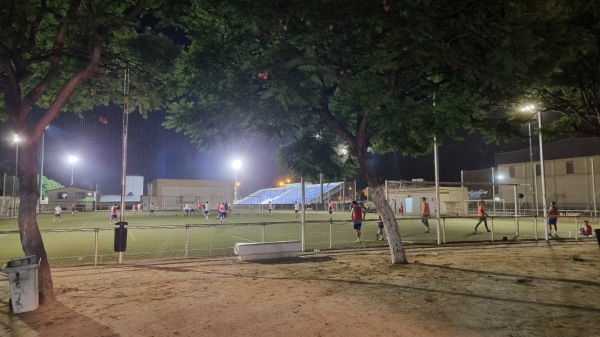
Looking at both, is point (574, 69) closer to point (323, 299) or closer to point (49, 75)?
point (323, 299)

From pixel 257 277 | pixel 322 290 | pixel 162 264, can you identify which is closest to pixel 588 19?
pixel 322 290

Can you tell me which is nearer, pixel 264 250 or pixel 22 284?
pixel 22 284

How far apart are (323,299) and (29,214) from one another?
602cm

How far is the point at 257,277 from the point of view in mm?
10445


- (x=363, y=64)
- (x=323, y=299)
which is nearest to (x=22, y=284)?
(x=323, y=299)

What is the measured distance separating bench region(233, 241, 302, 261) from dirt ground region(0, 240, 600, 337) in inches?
22.6

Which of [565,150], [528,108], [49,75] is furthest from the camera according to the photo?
[565,150]

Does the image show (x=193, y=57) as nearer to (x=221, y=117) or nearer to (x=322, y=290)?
(x=221, y=117)

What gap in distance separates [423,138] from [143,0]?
28.1 feet

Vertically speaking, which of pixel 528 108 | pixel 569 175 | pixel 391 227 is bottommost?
pixel 391 227

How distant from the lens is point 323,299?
8062 millimetres

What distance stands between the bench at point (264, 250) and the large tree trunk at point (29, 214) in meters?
5.84

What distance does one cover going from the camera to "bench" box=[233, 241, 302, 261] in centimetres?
1309

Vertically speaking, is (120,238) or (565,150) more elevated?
(565,150)
